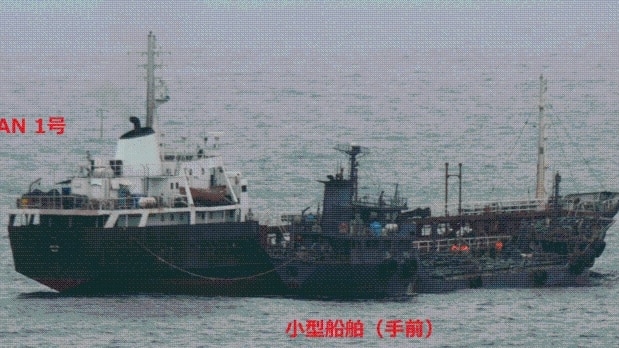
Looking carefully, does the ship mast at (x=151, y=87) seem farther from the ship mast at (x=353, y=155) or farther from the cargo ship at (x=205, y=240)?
the ship mast at (x=353, y=155)


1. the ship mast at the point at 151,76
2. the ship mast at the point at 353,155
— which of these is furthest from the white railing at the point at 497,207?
the ship mast at the point at 151,76

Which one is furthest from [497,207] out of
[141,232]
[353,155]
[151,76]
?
[141,232]

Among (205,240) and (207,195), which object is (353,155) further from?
(205,240)

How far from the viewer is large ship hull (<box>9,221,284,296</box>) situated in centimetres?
12294

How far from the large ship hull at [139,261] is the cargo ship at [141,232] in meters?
0.05

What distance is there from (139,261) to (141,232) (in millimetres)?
1340

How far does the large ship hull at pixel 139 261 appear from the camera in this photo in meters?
123

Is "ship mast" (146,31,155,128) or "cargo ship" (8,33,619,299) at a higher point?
"ship mast" (146,31,155,128)

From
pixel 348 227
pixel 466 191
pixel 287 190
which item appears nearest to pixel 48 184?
pixel 287 190

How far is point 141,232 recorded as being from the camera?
405ft

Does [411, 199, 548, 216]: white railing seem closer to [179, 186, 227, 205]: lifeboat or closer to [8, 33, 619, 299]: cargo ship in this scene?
[8, 33, 619, 299]: cargo ship

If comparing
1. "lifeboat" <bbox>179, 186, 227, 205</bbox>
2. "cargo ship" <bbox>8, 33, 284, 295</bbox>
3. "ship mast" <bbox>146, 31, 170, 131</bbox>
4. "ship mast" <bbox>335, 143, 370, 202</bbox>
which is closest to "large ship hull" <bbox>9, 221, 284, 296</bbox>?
"cargo ship" <bbox>8, 33, 284, 295</bbox>

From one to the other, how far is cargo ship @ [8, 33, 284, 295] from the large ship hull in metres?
0.05

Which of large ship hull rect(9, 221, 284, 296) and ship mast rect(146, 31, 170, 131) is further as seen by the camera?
ship mast rect(146, 31, 170, 131)
